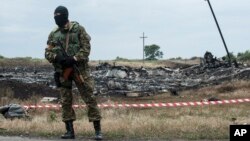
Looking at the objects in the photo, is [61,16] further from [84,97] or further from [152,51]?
[152,51]

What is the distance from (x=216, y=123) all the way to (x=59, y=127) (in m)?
3.16

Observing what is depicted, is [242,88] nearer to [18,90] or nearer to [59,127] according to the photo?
[18,90]

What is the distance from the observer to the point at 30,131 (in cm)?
1107

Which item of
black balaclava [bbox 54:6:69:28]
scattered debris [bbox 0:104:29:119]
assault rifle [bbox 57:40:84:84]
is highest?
black balaclava [bbox 54:6:69:28]

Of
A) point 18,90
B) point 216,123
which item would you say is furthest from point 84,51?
point 18,90

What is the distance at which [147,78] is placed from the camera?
156 ft

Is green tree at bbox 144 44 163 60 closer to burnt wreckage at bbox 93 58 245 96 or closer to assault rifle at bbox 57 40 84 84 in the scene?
burnt wreckage at bbox 93 58 245 96

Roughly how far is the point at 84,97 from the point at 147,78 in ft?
124

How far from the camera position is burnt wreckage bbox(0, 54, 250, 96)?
3234cm

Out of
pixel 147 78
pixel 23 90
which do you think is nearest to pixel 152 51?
pixel 147 78

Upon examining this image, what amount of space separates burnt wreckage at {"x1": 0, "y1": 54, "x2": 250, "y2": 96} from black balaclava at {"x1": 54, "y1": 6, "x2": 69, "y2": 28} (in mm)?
18959

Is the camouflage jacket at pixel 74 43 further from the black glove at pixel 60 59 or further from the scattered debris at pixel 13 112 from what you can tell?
the scattered debris at pixel 13 112

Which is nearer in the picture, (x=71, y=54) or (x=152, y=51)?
(x=71, y=54)

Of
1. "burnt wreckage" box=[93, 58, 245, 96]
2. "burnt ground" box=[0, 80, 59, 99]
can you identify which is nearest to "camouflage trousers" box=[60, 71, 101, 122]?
"burnt ground" box=[0, 80, 59, 99]
